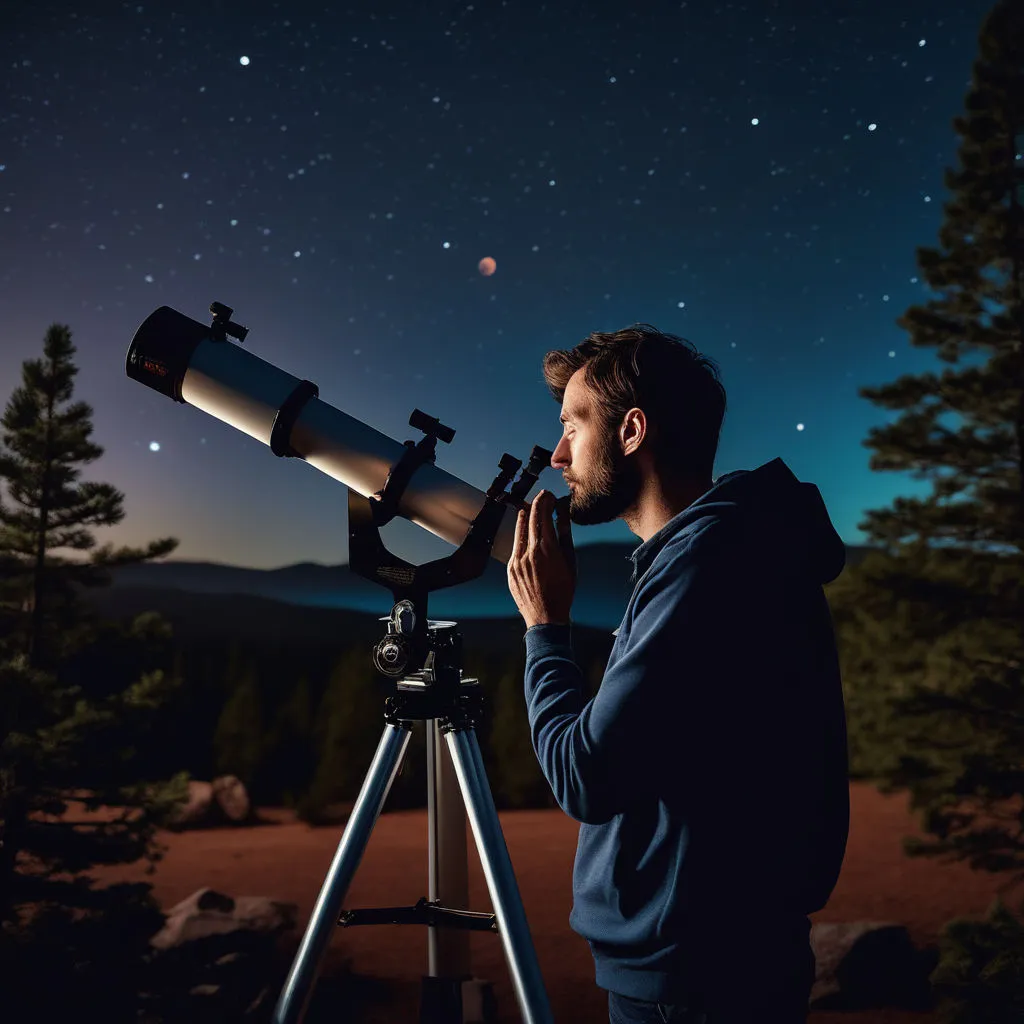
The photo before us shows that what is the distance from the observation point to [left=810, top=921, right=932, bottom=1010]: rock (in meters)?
Answer: 4.11

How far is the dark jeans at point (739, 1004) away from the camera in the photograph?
105 centimetres

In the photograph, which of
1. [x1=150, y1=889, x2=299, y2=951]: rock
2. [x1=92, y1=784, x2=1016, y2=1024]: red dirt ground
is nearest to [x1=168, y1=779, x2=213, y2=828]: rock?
[x1=92, y1=784, x2=1016, y2=1024]: red dirt ground

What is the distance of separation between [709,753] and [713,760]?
0.04ft

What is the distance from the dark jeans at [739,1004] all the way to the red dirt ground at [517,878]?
131 inches

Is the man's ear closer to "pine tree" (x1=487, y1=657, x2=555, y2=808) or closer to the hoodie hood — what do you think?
the hoodie hood

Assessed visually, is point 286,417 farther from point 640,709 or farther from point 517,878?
point 517,878

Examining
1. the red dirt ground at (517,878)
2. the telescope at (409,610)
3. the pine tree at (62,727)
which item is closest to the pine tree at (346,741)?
the red dirt ground at (517,878)

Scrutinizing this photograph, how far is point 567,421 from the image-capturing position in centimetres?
146

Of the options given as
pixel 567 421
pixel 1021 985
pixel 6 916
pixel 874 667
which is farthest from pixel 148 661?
pixel 874 667

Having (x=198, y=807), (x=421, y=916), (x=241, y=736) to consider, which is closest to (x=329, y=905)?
(x=421, y=916)

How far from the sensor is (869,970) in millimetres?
4215

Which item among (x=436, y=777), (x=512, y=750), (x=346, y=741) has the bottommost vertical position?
(x=346, y=741)

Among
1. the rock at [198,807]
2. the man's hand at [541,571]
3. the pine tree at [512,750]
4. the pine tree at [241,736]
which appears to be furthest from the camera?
the pine tree at [241,736]

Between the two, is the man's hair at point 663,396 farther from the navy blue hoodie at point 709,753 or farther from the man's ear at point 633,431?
the navy blue hoodie at point 709,753
